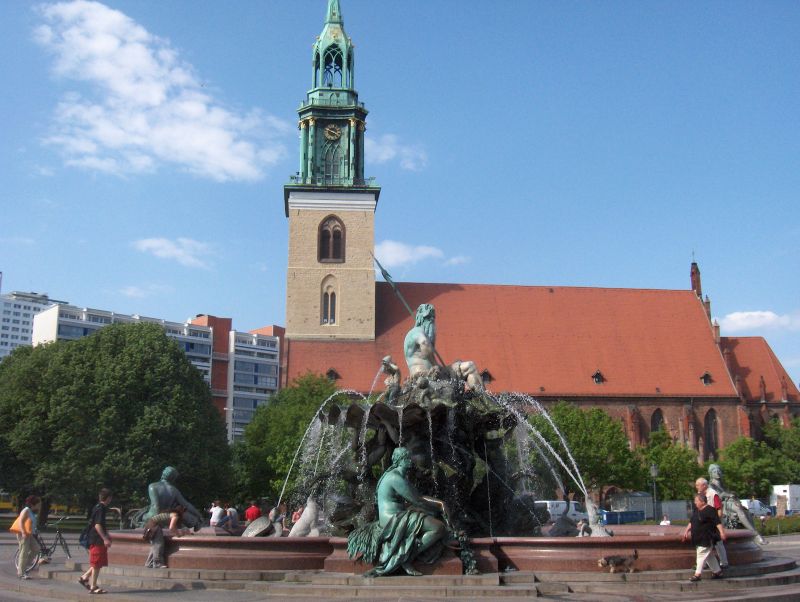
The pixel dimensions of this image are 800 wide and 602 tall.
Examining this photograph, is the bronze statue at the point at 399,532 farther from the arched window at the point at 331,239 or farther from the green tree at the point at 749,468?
the arched window at the point at 331,239

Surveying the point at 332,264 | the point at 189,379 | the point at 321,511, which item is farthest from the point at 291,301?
the point at 321,511

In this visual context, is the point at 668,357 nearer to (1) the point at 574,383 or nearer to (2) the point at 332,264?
(1) the point at 574,383

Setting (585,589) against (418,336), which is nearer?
(585,589)

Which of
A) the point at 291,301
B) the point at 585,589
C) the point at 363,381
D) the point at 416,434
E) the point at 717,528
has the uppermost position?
the point at 291,301

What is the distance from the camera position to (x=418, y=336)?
15945mm

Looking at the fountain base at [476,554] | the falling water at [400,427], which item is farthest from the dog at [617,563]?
the falling water at [400,427]

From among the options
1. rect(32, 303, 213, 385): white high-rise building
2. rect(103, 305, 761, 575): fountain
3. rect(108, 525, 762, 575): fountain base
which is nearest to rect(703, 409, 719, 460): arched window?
rect(103, 305, 761, 575): fountain

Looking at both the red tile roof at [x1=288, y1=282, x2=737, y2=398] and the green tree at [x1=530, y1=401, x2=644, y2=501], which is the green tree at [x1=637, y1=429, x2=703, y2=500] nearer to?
the green tree at [x1=530, y1=401, x2=644, y2=501]

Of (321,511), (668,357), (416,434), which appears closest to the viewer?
(416,434)

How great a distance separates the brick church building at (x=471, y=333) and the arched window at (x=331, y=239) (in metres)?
0.07

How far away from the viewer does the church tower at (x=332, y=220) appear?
182 ft

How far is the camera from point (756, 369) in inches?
2416

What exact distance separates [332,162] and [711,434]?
98.2ft

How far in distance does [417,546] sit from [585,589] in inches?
83.7
